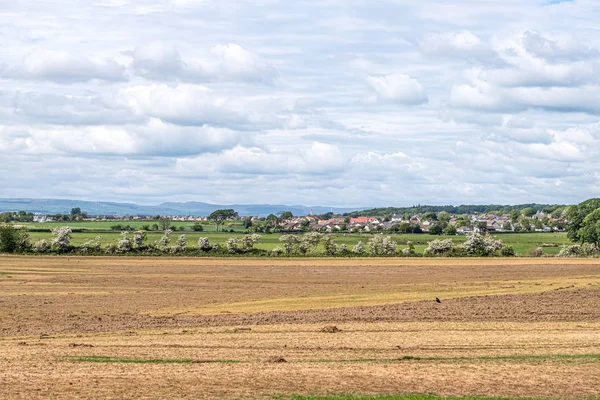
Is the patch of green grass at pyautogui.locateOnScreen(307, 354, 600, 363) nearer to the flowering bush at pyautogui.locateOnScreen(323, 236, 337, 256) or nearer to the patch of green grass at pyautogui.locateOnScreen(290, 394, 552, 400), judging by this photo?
the patch of green grass at pyautogui.locateOnScreen(290, 394, 552, 400)

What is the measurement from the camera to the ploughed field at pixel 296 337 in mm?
20406

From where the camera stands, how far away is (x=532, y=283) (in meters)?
63.0

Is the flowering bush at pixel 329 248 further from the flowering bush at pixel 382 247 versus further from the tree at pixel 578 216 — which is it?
the tree at pixel 578 216

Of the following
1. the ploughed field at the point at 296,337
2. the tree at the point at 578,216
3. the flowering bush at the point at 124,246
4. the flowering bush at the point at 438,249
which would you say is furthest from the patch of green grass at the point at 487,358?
the tree at the point at 578,216

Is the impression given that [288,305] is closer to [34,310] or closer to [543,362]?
[34,310]

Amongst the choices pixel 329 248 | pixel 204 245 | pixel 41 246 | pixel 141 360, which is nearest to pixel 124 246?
pixel 41 246

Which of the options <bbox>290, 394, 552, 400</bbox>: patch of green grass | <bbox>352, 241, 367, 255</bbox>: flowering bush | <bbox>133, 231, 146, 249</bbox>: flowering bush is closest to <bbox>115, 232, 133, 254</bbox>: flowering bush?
<bbox>133, 231, 146, 249</bbox>: flowering bush

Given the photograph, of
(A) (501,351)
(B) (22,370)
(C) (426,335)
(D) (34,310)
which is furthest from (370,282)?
(B) (22,370)

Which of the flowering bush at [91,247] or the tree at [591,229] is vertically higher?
the tree at [591,229]

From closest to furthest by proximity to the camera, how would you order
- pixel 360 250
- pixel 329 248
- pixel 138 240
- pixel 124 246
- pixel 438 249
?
1. pixel 438 249
2. pixel 124 246
3. pixel 329 248
4. pixel 360 250
5. pixel 138 240

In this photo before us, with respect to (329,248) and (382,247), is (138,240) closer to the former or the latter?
(329,248)

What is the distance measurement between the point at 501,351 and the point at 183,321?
17.1m

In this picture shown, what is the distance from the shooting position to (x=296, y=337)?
3106cm

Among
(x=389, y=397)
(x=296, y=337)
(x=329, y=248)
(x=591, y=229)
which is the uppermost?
(x=591, y=229)
